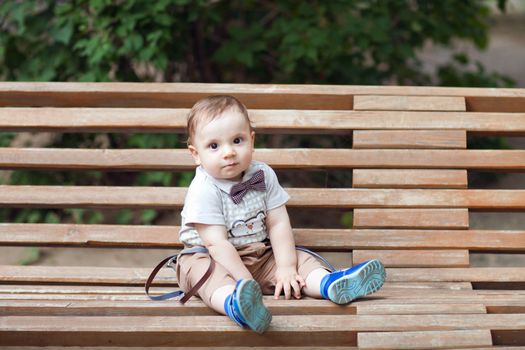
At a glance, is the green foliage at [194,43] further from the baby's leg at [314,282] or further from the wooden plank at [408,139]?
the baby's leg at [314,282]

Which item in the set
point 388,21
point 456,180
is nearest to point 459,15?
point 388,21

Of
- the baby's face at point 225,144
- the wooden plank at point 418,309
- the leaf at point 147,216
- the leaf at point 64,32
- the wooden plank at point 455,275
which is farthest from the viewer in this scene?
the leaf at point 147,216

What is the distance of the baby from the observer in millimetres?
2793

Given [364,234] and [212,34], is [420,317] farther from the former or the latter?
[212,34]

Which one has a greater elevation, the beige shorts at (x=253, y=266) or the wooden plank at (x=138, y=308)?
the beige shorts at (x=253, y=266)

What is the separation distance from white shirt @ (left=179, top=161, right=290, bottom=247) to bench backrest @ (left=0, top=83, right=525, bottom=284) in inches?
11.1

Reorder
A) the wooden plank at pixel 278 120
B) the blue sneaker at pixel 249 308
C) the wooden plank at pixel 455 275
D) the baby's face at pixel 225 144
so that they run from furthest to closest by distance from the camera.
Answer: the wooden plank at pixel 278 120, the wooden plank at pixel 455 275, the baby's face at pixel 225 144, the blue sneaker at pixel 249 308

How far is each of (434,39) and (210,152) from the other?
2989mm

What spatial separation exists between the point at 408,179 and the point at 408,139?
0.55 ft

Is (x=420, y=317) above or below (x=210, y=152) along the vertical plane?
below

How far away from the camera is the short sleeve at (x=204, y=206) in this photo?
9.48ft

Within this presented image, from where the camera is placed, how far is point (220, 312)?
2742 millimetres

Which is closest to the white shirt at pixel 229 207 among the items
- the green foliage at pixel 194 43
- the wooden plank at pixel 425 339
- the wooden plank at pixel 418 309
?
the wooden plank at pixel 418 309

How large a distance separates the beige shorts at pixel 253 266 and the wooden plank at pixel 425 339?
43cm
